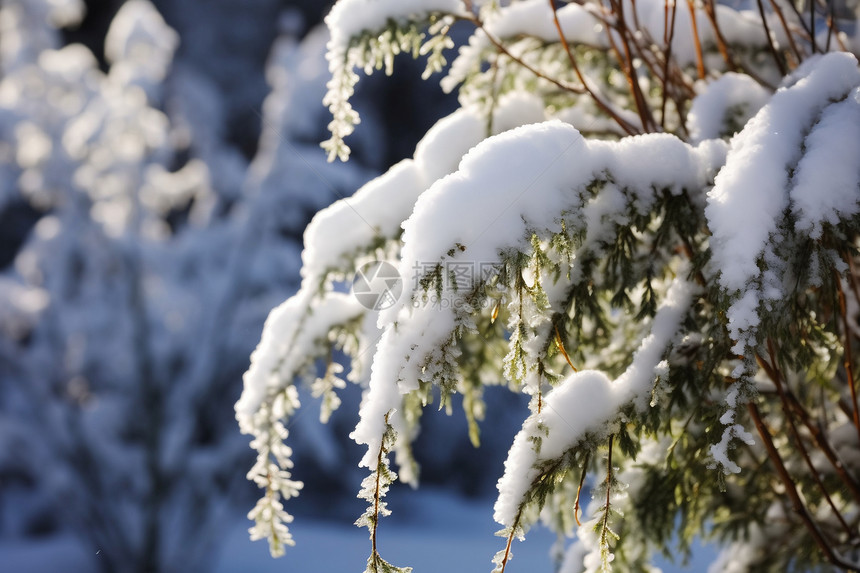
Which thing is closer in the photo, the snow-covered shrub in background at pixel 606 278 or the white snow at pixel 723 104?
the snow-covered shrub in background at pixel 606 278

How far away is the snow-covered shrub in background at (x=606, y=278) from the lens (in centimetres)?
104

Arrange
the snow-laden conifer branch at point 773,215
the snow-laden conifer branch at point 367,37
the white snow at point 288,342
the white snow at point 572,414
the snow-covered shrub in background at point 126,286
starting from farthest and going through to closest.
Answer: the snow-covered shrub in background at point 126,286, the white snow at point 288,342, the snow-laden conifer branch at point 367,37, the white snow at point 572,414, the snow-laden conifer branch at point 773,215

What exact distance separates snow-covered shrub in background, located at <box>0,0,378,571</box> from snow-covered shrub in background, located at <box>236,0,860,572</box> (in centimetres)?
458

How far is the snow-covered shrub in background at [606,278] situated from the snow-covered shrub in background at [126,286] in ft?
15.0

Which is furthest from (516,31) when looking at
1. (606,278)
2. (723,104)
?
(606,278)

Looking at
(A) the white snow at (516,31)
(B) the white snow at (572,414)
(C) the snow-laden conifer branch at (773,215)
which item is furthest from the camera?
(A) the white snow at (516,31)

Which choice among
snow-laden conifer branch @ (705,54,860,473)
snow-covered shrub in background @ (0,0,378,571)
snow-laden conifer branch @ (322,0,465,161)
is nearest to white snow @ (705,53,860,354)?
snow-laden conifer branch @ (705,54,860,473)

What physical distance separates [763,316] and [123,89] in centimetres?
659

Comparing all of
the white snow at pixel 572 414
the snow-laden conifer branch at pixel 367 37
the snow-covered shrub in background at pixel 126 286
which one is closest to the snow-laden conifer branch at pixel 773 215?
the white snow at pixel 572 414

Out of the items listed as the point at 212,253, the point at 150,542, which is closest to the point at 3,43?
the point at 212,253

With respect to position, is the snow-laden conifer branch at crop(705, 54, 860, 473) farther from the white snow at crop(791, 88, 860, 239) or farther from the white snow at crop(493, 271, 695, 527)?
the white snow at crop(493, 271, 695, 527)

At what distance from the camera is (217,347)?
6.61 metres

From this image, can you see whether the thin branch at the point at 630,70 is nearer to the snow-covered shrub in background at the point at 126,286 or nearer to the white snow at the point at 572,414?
the white snow at the point at 572,414

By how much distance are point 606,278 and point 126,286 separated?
6.06 metres
